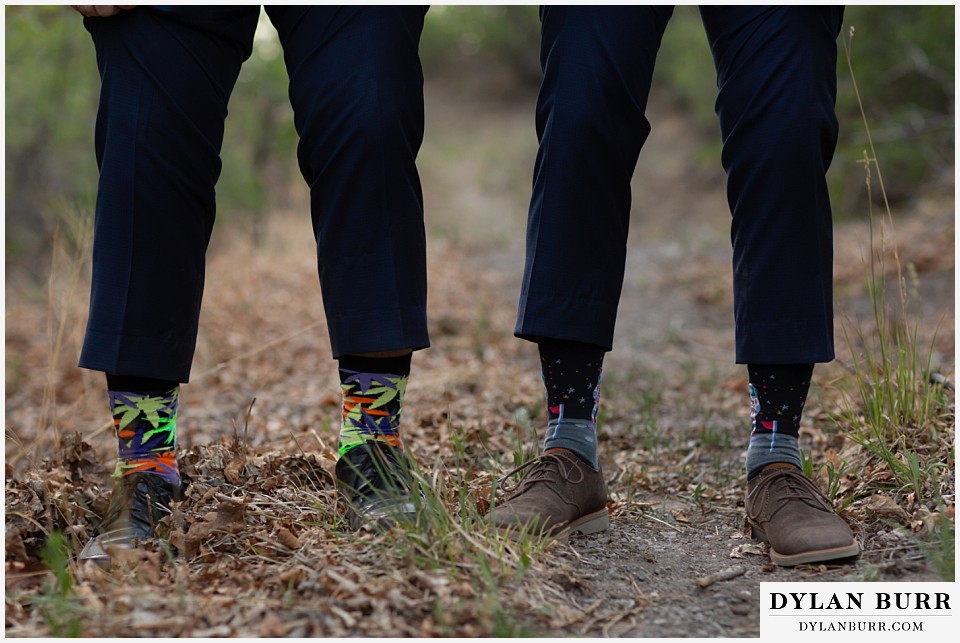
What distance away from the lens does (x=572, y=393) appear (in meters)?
1.63

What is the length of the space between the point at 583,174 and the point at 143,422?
37.4 inches

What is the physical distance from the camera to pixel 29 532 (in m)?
1.52

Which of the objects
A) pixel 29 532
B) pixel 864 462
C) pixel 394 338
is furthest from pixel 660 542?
pixel 29 532

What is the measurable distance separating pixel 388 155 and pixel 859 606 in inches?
42.9

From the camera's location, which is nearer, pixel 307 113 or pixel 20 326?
pixel 307 113

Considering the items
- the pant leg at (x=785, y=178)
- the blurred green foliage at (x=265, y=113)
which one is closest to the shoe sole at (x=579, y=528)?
the pant leg at (x=785, y=178)

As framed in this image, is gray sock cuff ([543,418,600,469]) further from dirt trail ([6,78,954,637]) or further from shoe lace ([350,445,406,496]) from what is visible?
shoe lace ([350,445,406,496])

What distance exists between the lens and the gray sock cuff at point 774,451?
1.64 m

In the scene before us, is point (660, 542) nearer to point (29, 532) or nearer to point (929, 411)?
point (929, 411)

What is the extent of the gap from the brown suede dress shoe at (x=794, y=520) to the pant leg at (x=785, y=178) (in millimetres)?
246

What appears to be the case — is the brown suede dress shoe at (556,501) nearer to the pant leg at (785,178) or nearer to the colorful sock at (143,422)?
the pant leg at (785,178)

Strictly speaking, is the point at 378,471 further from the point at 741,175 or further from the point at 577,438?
the point at 741,175

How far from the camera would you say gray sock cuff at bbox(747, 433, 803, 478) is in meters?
1.64

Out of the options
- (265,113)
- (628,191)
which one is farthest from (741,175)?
(265,113)
